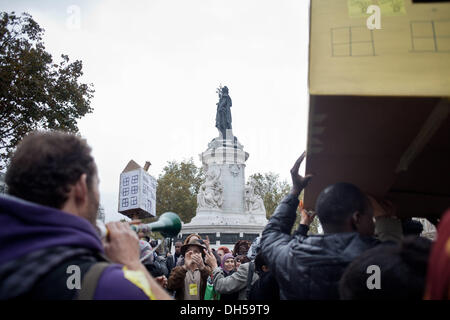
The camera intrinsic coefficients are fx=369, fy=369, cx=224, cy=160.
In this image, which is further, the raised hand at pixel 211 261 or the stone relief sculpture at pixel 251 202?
the stone relief sculpture at pixel 251 202

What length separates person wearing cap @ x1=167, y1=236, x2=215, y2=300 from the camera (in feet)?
13.6

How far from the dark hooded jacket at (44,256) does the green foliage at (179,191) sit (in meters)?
36.1

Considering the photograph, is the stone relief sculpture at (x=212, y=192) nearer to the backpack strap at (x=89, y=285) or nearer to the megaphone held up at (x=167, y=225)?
the megaphone held up at (x=167, y=225)

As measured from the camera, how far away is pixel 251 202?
24312mm

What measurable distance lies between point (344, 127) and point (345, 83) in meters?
0.35

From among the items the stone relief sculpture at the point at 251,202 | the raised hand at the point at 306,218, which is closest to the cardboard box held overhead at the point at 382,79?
the raised hand at the point at 306,218

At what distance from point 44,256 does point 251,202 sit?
23375mm

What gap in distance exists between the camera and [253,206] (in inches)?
954

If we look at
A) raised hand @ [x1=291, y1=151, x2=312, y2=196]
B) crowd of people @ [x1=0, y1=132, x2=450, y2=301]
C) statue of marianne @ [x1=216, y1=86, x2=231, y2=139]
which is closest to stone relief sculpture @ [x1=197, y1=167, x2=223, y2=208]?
statue of marianne @ [x1=216, y1=86, x2=231, y2=139]

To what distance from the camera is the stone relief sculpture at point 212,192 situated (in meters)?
22.9

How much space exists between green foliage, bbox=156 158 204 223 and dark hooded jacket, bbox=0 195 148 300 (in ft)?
119
